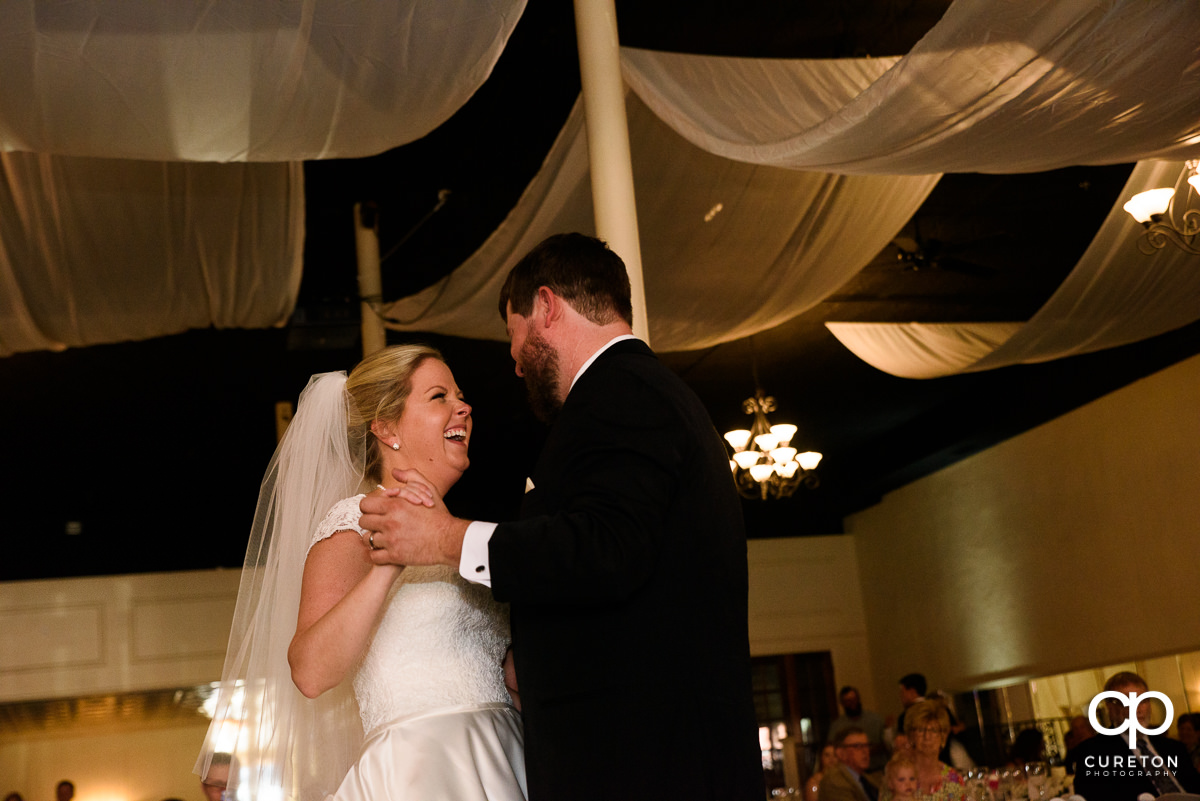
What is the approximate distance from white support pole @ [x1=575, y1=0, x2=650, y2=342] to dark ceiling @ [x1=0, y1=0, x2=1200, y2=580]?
5.92 ft

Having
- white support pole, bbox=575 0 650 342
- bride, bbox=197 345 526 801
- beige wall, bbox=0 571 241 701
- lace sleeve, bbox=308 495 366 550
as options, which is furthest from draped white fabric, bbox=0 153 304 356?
beige wall, bbox=0 571 241 701

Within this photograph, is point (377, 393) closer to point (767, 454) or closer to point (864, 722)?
point (767, 454)

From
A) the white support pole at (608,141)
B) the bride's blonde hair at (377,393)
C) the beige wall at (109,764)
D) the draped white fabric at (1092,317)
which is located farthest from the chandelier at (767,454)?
the beige wall at (109,764)

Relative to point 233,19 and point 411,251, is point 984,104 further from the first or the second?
point 411,251

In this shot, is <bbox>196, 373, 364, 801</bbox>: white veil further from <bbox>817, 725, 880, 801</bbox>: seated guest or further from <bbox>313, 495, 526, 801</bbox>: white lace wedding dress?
<bbox>817, 725, 880, 801</bbox>: seated guest

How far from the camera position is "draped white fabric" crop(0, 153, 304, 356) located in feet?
14.5

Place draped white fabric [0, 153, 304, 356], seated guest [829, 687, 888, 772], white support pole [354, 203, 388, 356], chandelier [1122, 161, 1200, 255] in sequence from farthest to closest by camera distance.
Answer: seated guest [829, 687, 888, 772] < white support pole [354, 203, 388, 356] < chandelier [1122, 161, 1200, 255] < draped white fabric [0, 153, 304, 356]

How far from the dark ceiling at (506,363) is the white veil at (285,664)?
3.36 metres

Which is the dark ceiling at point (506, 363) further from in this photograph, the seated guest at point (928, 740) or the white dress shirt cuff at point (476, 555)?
the white dress shirt cuff at point (476, 555)

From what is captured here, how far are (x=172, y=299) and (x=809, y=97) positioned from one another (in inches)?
115

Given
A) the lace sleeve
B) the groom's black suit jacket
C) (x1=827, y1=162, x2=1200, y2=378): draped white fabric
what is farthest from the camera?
(x1=827, y1=162, x2=1200, y2=378): draped white fabric

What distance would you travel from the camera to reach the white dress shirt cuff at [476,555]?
5.70 ft

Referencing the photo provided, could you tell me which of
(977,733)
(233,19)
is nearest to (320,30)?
(233,19)

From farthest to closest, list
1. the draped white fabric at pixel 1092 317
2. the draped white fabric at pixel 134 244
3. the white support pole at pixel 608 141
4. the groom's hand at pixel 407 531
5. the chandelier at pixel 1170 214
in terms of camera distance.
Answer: the draped white fabric at pixel 1092 317, the chandelier at pixel 1170 214, the draped white fabric at pixel 134 244, the white support pole at pixel 608 141, the groom's hand at pixel 407 531
